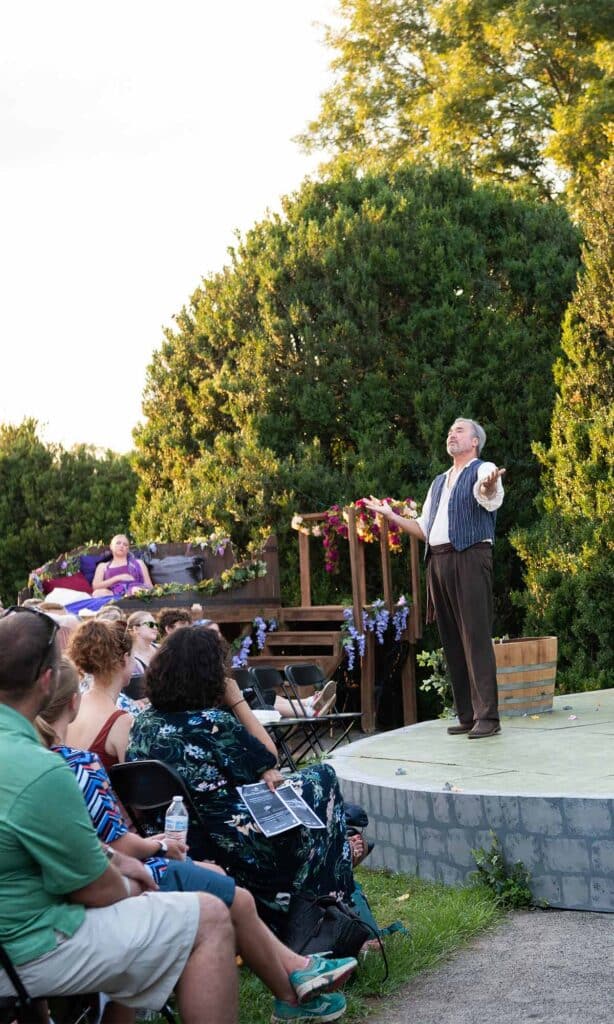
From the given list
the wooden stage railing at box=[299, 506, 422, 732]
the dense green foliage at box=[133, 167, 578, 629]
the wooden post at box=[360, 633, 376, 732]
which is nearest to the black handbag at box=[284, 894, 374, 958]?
the wooden stage railing at box=[299, 506, 422, 732]

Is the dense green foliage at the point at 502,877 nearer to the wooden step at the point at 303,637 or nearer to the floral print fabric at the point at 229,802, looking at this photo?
the floral print fabric at the point at 229,802

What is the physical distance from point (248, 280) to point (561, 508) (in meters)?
4.87

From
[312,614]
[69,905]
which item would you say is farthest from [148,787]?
A: [312,614]

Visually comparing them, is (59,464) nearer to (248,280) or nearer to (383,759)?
(248,280)

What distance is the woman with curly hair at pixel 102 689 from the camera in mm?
4445

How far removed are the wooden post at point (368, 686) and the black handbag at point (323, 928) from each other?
24.4ft

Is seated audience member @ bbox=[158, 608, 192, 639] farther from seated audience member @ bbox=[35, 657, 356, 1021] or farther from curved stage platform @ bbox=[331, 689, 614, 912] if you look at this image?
seated audience member @ bbox=[35, 657, 356, 1021]

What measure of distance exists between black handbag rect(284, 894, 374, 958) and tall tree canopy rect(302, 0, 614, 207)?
1481 cm

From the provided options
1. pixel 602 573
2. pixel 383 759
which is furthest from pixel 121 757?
pixel 602 573

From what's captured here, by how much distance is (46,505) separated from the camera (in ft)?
57.1

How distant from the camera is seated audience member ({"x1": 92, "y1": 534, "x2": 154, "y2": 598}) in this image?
1234 cm

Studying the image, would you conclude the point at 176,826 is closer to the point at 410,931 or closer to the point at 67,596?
the point at 410,931

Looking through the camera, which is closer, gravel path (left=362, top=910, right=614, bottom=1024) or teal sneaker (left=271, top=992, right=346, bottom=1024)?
teal sneaker (left=271, top=992, right=346, bottom=1024)

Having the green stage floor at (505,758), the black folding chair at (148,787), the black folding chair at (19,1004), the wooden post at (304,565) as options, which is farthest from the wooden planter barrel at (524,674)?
the black folding chair at (19,1004)
